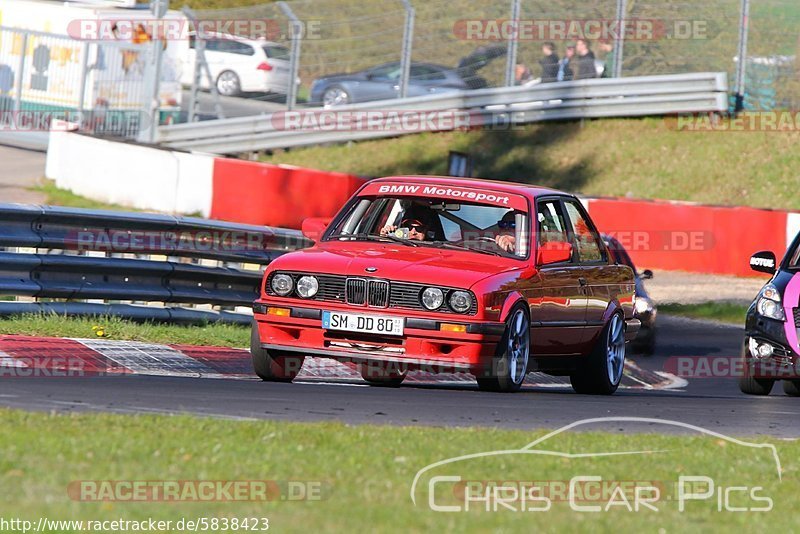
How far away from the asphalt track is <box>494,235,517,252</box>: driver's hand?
3.39 ft

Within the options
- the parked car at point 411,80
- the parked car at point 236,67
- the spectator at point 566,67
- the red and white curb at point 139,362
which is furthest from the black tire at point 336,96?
the red and white curb at point 139,362

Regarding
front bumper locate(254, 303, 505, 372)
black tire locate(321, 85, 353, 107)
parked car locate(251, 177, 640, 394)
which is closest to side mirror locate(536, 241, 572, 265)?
parked car locate(251, 177, 640, 394)

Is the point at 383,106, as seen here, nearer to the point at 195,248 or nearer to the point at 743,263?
the point at 743,263

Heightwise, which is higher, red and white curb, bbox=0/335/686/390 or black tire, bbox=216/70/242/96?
black tire, bbox=216/70/242/96


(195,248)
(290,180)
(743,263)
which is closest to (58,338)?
(195,248)

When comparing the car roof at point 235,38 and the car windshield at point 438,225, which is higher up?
the car roof at point 235,38

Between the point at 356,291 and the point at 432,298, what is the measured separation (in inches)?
19.3

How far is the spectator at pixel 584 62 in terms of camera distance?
27.6 meters

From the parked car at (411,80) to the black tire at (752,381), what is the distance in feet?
54.8

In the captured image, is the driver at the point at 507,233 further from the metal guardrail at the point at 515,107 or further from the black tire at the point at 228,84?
the black tire at the point at 228,84

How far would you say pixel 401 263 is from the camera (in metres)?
9.56

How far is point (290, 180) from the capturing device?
21.4m

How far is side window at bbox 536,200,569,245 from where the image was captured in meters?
10.6

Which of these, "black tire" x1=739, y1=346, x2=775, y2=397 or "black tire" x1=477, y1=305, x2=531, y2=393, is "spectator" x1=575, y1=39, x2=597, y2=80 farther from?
"black tire" x1=477, y1=305, x2=531, y2=393
